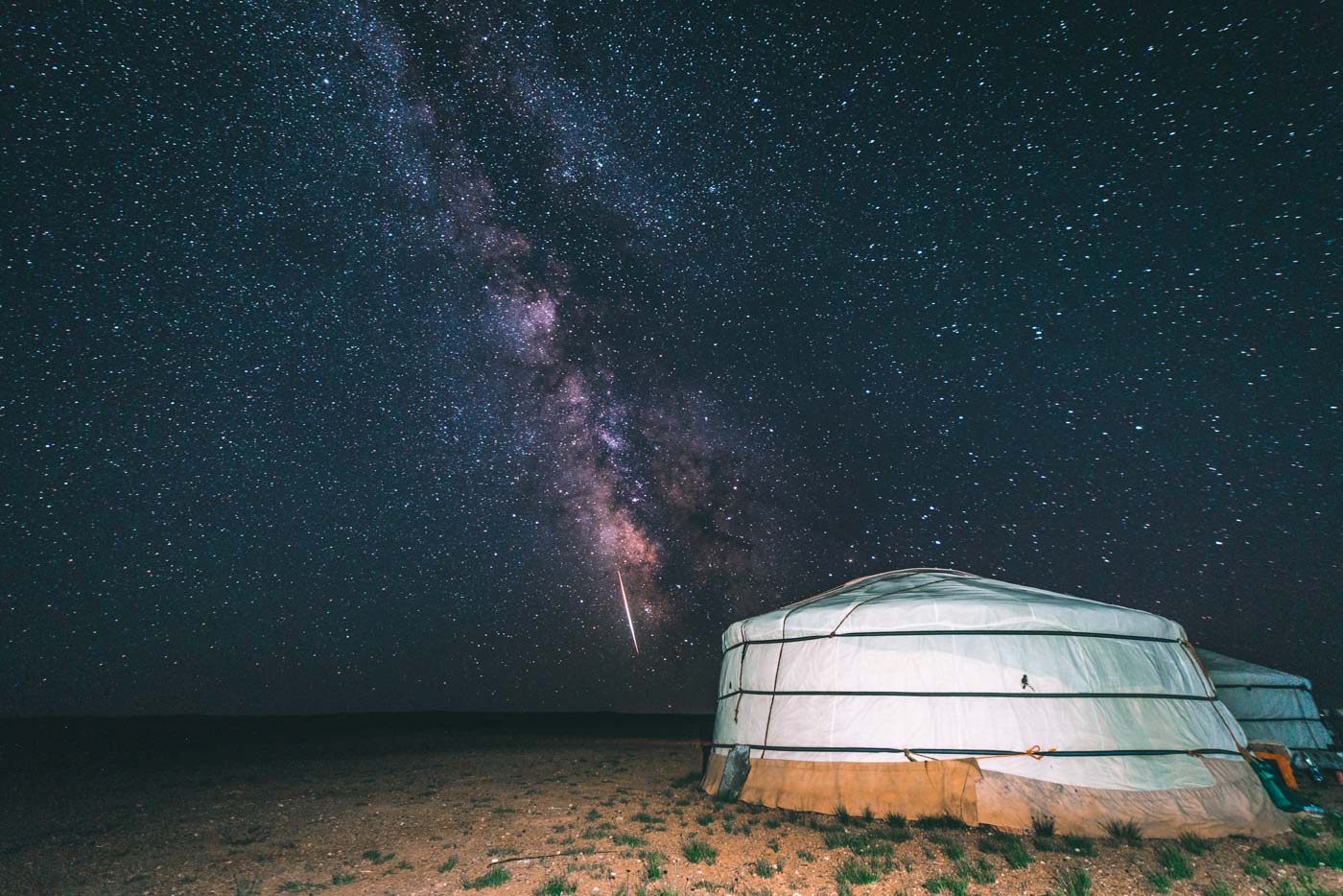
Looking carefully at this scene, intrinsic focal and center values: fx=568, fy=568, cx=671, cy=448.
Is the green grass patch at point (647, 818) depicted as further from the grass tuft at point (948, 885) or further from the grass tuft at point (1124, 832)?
the grass tuft at point (1124, 832)

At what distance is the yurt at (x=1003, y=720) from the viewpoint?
493 cm

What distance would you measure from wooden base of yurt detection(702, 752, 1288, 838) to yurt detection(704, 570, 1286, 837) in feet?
0.04

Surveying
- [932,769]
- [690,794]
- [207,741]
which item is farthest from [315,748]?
[932,769]

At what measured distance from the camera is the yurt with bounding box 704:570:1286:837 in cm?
493

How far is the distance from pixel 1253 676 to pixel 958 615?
846 cm

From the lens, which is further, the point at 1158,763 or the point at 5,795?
the point at 5,795

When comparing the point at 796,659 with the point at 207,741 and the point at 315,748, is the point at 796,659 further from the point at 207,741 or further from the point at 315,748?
the point at 207,741

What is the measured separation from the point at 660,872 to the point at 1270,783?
6.00 m

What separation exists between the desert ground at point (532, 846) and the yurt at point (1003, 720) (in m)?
0.25

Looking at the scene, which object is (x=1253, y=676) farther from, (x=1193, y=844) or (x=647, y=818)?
(x=647, y=818)

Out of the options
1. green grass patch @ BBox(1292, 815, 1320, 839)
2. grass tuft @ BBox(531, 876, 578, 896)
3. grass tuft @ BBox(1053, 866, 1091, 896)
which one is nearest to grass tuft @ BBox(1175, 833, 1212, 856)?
green grass patch @ BBox(1292, 815, 1320, 839)

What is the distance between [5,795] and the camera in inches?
332

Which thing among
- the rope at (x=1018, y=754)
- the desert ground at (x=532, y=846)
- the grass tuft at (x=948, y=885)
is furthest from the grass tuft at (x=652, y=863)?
the rope at (x=1018, y=754)

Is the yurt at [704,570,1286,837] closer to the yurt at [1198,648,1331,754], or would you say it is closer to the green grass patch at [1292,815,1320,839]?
the green grass patch at [1292,815,1320,839]
